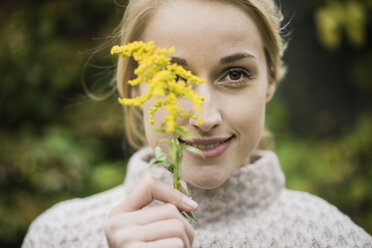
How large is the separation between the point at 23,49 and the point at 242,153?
215 centimetres

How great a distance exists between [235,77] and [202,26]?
190 millimetres

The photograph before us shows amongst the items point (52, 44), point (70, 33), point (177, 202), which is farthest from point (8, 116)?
point (177, 202)

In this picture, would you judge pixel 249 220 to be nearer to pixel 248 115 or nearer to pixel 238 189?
pixel 238 189

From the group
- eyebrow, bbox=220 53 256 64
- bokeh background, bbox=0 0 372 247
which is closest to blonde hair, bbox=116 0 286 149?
eyebrow, bbox=220 53 256 64

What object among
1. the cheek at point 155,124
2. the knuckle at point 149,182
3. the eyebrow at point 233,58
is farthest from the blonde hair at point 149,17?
the knuckle at point 149,182

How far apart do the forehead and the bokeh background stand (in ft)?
4.25

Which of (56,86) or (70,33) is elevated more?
(70,33)

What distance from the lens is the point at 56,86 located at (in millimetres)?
2682

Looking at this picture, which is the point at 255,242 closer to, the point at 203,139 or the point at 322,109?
the point at 203,139

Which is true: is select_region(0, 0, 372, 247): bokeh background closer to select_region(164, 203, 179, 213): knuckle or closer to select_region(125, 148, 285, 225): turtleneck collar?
select_region(125, 148, 285, 225): turtleneck collar

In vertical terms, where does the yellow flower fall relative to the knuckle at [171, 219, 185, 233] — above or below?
above

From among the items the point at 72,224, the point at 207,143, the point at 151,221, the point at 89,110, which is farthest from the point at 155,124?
the point at 89,110

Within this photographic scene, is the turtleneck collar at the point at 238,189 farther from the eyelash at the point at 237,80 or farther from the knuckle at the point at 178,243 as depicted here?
the knuckle at the point at 178,243

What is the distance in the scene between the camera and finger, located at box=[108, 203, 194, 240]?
76 cm
